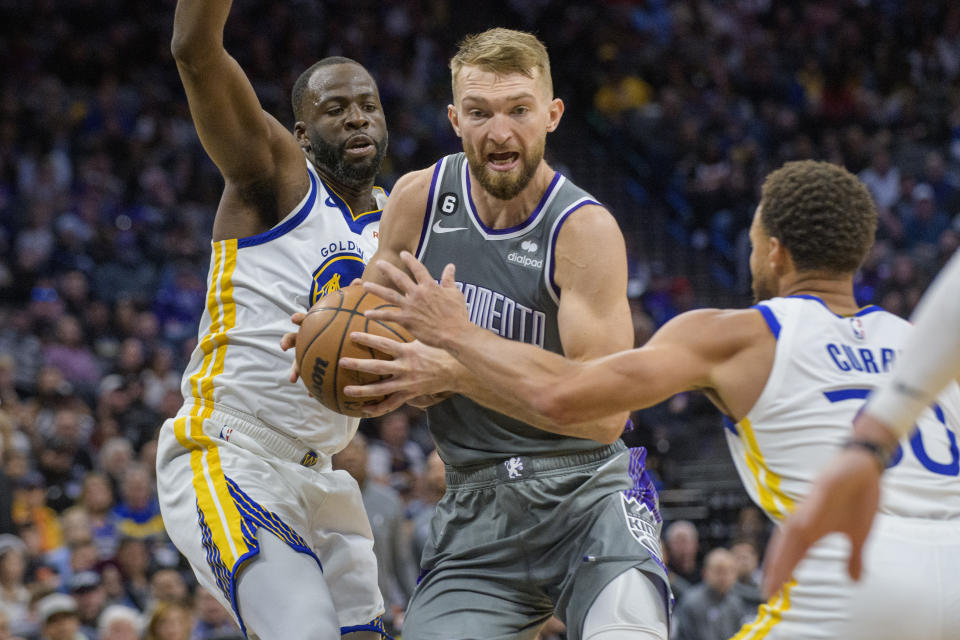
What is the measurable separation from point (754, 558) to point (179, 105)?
9246 mm

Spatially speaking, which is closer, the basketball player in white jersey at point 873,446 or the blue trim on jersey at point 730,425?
the basketball player in white jersey at point 873,446

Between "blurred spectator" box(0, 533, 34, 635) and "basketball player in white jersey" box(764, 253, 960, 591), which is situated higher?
"basketball player in white jersey" box(764, 253, 960, 591)

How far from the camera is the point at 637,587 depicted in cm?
353

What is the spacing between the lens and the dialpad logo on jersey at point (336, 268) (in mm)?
4316

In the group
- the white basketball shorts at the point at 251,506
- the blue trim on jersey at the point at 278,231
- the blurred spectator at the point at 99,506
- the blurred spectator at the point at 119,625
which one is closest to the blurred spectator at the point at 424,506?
the blurred spectator at the point at 119,625

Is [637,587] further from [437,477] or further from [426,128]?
[426,128]

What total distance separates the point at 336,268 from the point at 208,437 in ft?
2.60

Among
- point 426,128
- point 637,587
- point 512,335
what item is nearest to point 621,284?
point 512,335

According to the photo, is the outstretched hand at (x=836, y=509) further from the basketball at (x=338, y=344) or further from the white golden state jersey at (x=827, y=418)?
the basketball at (x=338, y=344)

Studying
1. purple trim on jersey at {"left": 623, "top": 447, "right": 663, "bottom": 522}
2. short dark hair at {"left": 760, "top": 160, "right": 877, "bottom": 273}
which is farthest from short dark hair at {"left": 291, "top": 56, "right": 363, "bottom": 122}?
short dark hair at {"left": 760, "top": 160, "right": 877, "bottom": 273}

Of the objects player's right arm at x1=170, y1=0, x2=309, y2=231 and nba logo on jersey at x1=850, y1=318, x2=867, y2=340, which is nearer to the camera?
nba logo on jersey at x1=850, y1=318, x2=867, y2=340

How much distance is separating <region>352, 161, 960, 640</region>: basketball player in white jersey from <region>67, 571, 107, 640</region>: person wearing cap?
5227 millimetres

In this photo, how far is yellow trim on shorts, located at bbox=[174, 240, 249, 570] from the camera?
12.7ft

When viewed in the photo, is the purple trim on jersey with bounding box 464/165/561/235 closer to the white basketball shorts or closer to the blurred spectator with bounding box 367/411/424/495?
the white basketball shorts
